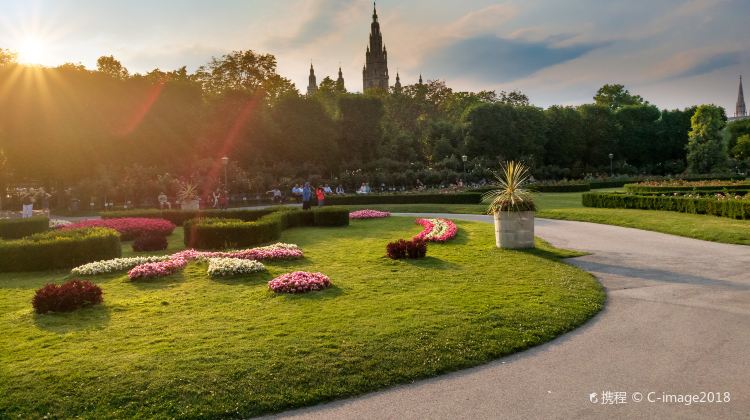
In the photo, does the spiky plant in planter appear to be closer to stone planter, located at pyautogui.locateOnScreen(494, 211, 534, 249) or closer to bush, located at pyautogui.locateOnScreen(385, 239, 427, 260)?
stone planter, located at pyautogui.locateOnScreen(494, 211, 534, 249)

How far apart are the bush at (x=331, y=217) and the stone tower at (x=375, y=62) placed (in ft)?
409

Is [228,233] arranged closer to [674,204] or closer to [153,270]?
[153,270]

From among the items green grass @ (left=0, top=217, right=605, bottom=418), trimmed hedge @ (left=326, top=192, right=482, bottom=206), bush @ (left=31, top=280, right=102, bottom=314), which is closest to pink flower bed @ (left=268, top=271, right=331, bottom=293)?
green grass @ (left=0, top=217, right=605, bottom=418)

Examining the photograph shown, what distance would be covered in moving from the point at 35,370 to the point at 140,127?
43.8 meters

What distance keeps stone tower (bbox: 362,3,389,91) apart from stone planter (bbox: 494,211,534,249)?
13270cm

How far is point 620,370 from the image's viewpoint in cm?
612

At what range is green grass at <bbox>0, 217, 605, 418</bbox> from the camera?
5.79 m

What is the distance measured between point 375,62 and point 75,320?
470ft

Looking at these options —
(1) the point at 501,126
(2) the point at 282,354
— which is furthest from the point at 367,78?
(2) the point at 282,354

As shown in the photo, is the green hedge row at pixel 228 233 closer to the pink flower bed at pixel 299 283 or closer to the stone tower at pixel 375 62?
the pink flower bed at pixel 299 283

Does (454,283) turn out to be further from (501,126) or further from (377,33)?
(377,33)

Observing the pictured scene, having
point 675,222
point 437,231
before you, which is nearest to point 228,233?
point 437,231

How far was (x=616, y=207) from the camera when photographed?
2694cm

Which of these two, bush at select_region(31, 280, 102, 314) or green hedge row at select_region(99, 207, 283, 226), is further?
green hedge row at select_region(99, 207, 283, 226)
